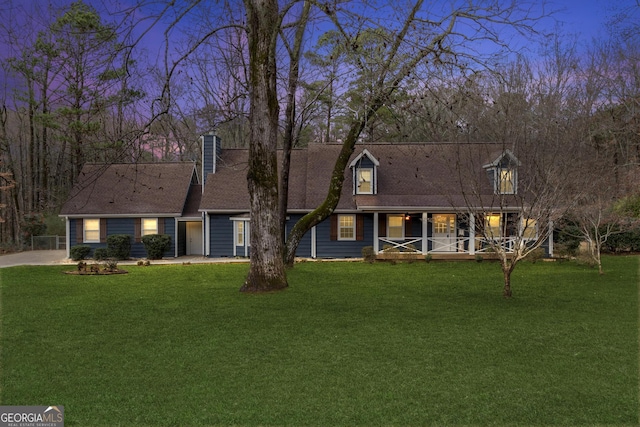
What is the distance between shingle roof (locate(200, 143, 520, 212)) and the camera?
23172 millimetres

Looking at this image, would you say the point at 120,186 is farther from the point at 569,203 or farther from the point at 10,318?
the point at 569,203

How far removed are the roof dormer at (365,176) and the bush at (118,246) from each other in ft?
38.0

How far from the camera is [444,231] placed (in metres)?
24.0

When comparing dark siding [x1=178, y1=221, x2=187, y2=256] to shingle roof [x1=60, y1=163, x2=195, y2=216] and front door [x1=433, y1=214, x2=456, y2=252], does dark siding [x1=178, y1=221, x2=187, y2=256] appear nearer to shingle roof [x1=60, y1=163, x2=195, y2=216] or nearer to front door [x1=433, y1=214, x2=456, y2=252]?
shingle roof [x1=60, y1=163, x2=195, y2=216]

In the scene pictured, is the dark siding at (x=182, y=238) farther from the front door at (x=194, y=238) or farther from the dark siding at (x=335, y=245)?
the dark siding at (x=335, y=245)

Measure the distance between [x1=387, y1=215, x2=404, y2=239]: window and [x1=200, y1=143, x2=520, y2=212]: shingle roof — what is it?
96 centimetres

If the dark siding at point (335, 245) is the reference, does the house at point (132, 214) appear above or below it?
above

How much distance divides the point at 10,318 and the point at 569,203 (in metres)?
13.1

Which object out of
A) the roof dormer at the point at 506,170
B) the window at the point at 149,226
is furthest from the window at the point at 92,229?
the roof dormer at the point at 506,170

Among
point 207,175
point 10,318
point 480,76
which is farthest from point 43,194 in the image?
point 480,76

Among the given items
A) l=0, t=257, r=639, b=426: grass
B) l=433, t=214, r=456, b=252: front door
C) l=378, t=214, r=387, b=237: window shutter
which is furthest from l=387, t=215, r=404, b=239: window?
l=0, t=257, r=639, b=426: grass

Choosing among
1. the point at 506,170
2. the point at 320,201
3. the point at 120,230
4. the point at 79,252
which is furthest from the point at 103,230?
the point at 506,170

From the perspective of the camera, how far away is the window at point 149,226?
24.8 m

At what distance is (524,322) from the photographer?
8.57 meters
